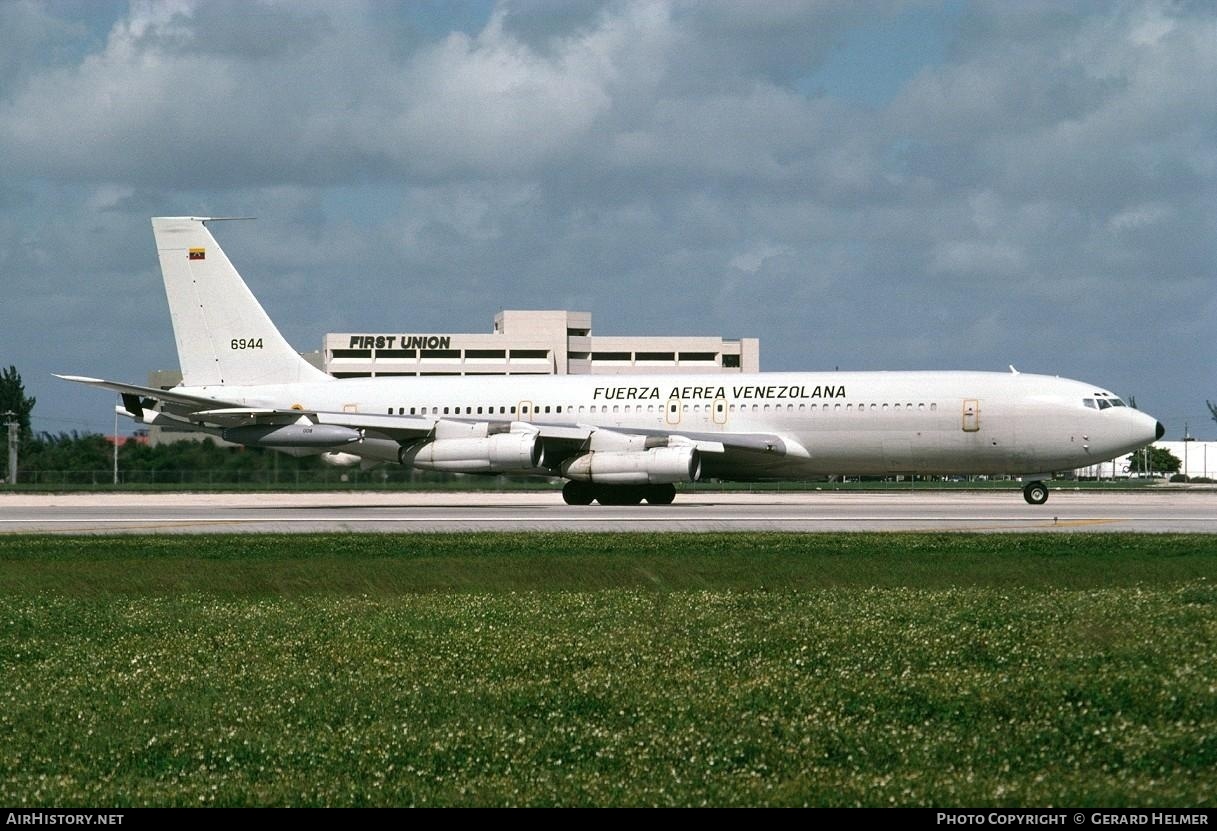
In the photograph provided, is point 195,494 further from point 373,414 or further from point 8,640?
point 8,640

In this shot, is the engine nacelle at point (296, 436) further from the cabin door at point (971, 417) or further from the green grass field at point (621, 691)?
the green grass field at point (621, 691)

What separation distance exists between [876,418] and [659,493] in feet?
24.6

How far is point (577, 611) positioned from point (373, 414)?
32.4m

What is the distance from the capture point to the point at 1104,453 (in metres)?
42.2

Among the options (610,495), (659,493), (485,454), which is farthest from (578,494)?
(485,454)

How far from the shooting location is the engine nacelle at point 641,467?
4103 cm

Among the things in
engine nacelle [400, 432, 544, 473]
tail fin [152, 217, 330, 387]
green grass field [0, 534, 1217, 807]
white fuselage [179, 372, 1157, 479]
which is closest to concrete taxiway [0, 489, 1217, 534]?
engine nacelle [400, 432, 544, 473]

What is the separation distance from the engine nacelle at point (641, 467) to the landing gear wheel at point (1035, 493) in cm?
1021

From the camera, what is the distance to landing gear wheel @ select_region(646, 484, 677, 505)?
149ft

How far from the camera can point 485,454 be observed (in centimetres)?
4244

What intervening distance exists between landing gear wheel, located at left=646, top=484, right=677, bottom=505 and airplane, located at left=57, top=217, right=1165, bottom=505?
45mm

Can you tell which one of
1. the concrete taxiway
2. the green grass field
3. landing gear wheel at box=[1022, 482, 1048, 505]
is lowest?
the green grass field

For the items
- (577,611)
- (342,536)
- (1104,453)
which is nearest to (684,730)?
(577,611)

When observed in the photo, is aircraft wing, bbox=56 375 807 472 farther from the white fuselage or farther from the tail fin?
the tail fin
